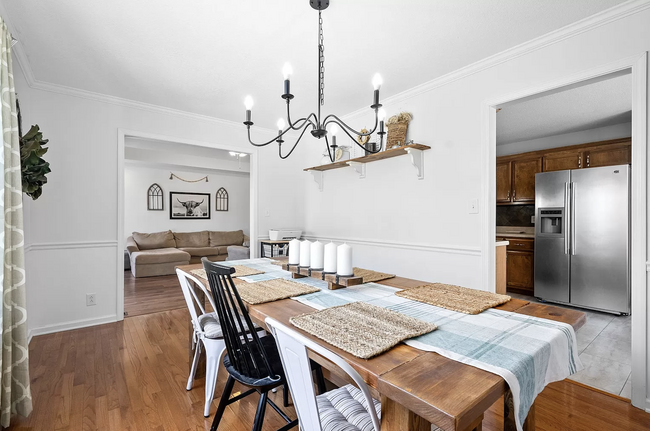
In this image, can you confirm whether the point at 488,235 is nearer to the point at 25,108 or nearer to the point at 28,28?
the point at 28,28

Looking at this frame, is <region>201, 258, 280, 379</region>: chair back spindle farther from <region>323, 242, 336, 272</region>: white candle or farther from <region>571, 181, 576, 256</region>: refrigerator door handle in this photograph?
<region>571, 181, 576, 256</region>: refrigerator door handle

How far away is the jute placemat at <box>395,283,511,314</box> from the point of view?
1.29 m

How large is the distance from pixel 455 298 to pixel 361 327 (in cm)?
59

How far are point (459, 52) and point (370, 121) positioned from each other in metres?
1.30

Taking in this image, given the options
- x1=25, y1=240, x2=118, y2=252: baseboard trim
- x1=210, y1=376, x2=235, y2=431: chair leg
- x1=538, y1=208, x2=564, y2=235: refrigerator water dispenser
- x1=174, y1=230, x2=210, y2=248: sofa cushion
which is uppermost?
x1=538, y1=208, x2=564, y2=235: refrigerator water dispenser

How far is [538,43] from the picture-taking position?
2207 millimetres

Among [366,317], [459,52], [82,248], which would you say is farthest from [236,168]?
[366,317]

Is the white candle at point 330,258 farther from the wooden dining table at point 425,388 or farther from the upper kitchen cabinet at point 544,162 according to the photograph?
the upper kitchen cabinet at point 544,162

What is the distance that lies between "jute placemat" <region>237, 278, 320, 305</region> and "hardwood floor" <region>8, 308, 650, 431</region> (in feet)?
2.45

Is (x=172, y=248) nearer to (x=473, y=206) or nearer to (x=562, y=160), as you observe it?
(x=473, y=206)

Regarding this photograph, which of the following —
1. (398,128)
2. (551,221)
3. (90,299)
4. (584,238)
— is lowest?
(90,299)

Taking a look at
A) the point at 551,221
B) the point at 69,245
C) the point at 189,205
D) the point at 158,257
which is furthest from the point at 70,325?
the point at 551,221

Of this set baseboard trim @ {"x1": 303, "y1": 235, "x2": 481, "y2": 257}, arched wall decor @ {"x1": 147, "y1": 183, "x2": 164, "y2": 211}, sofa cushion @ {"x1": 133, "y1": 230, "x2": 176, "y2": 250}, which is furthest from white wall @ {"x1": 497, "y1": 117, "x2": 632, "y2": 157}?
arched wall decor @ {"x1": 147, "y1": 183, "x2": 164, "y2": 211}

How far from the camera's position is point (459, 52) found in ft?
7.79
